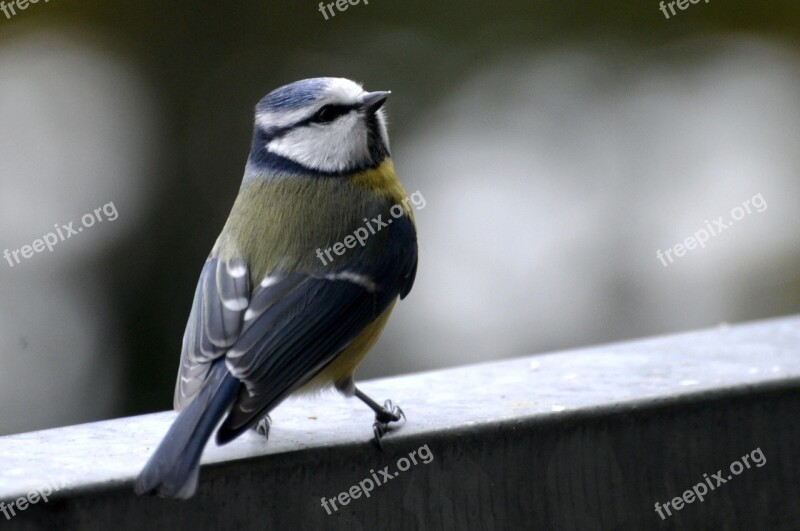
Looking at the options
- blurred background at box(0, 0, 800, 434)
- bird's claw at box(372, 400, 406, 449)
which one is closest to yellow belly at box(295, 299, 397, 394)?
bird's claw at box(372, 400, 406, 449)

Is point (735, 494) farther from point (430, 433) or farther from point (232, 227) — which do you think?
point (232, 227)

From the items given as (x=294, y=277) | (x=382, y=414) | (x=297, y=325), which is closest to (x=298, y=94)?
(x=294, y=277)

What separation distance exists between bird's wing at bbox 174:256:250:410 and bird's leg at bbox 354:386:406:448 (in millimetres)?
386

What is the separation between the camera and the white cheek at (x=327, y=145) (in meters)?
2.95

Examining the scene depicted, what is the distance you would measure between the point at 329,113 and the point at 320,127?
49mm

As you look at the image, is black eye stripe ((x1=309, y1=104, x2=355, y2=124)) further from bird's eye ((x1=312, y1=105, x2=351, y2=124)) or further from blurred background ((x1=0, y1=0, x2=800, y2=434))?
blurred background ((x1=0, y1=0, x2=800, y2=434))

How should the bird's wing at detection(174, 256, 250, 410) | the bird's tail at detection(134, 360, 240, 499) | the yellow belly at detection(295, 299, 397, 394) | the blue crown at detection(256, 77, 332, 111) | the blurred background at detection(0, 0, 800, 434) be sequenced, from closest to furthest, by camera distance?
the bird's tail at detection(134, 360, 240, 499) < the bird's wing at detection(174, 256, 250, 410) < the yellow belly at detection(295, 299, 397, 394) < the blue crown at detection(256, 77, 332, 111) < the blurred background at detection(0, 0, 800, 434)

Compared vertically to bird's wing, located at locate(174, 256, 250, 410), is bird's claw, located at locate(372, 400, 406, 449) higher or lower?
lower

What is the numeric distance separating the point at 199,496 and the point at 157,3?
447cm

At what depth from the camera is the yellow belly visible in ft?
8.55

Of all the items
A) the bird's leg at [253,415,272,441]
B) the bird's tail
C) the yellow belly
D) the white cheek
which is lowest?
the yellow belly

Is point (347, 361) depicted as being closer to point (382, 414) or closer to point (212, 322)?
point (382, 414)

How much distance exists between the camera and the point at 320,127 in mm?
2945

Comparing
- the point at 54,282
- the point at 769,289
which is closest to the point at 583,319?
the point at 769,289
